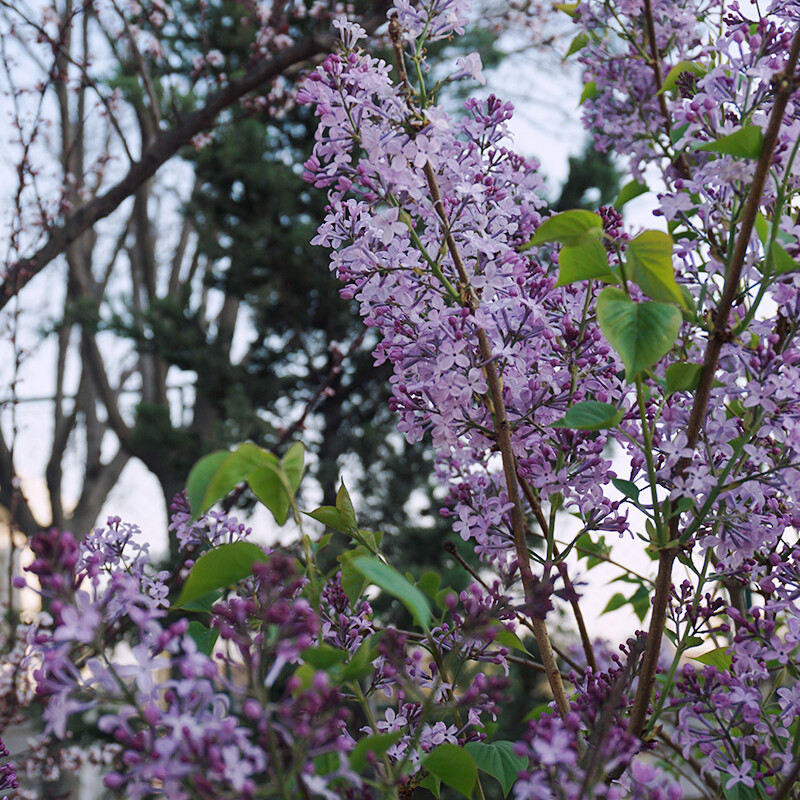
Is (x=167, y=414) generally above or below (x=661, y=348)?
above

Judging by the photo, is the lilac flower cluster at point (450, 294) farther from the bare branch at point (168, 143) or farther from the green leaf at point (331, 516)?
the bare branch at point (168, 143)

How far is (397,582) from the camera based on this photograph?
27 cm

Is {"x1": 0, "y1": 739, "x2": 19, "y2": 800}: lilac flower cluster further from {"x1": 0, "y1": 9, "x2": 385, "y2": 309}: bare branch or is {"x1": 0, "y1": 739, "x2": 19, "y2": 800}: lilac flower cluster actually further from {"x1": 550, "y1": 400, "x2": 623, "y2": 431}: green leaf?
{"x1": 0, "y1": 9, "x2": 385, "y2": 309}: bare branch

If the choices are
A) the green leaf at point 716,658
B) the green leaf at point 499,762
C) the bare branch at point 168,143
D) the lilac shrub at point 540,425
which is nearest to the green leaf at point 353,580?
the lilac shrub at point 540,425

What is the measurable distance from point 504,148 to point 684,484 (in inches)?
10.6

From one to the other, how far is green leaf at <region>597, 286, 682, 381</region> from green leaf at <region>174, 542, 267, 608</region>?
7.0 inches

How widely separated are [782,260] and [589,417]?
0.11 metres

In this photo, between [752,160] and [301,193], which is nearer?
[752,160]

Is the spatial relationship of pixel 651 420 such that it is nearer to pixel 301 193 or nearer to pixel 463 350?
pixel 463 350

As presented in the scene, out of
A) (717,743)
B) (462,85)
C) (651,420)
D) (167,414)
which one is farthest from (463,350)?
(462,85)

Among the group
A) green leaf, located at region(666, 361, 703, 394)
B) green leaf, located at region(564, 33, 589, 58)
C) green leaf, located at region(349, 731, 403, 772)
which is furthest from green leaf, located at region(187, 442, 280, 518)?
green leaf, located at region(564, 33, 589, 58)

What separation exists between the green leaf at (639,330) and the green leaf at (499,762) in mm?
217

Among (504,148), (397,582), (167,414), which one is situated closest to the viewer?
(397,582)

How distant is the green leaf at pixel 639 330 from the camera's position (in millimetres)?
352
